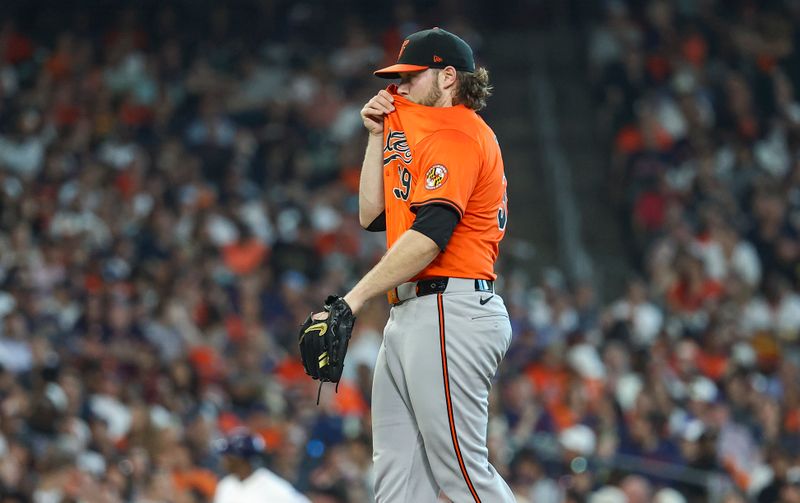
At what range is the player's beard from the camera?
4090 millimetres

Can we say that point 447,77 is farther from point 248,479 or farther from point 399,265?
point 248,479

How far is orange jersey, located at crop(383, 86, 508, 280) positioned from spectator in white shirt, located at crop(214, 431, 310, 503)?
1.99 m

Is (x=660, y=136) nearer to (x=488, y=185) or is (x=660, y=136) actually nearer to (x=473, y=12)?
(x=473, y=12)

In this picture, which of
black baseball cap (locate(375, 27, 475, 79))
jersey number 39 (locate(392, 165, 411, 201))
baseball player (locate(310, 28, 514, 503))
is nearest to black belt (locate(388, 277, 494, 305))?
baseball player (locate(310, 28, 514, 503))

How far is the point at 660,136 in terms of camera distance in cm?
1370

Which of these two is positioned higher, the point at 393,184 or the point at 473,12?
the point at 473,12

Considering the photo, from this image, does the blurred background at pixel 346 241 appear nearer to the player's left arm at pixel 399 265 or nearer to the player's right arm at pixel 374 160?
the player's right arm at pixel 374 160

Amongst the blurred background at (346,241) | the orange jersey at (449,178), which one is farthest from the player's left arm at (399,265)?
the blurred background at (346,241)

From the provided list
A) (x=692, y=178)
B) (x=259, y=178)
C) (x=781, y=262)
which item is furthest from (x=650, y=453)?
(x=259, y=178)

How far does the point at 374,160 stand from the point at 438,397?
88cm

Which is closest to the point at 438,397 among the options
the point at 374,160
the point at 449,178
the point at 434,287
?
the point at 434,287

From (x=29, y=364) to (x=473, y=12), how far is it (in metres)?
9.02

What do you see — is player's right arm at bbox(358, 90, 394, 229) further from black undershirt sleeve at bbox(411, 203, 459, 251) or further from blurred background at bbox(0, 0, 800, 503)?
blurred background at bbox(0, 0, 800, 503)

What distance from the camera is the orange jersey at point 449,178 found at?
151 inches
